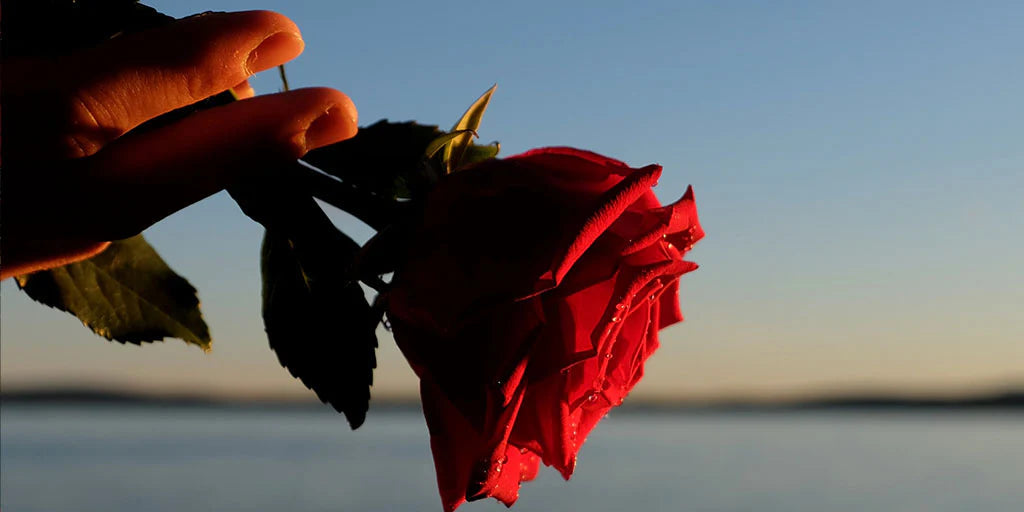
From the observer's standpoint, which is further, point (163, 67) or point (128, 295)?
point (128, 295)

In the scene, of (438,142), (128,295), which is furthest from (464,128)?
(128,295)

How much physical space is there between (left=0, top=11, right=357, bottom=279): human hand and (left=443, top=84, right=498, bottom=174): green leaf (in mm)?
61

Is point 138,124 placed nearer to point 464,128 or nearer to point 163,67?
point 163,67

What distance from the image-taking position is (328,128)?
31 cm

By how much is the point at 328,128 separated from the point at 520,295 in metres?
0.08

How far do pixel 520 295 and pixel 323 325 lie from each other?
93 millimetres

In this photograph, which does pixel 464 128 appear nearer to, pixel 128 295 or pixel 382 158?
pixel 382 158

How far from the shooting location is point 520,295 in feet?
0.98

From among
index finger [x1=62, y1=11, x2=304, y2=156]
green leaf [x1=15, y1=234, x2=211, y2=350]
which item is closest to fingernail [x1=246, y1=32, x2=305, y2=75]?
index finger [x1=62, y1=11, x2=304, y2=156]

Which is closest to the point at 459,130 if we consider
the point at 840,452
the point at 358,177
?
the point at 358,177

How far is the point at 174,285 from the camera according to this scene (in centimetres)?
40

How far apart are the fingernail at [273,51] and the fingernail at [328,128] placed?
0.08ft

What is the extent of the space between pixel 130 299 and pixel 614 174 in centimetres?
20

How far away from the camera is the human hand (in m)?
0.28
